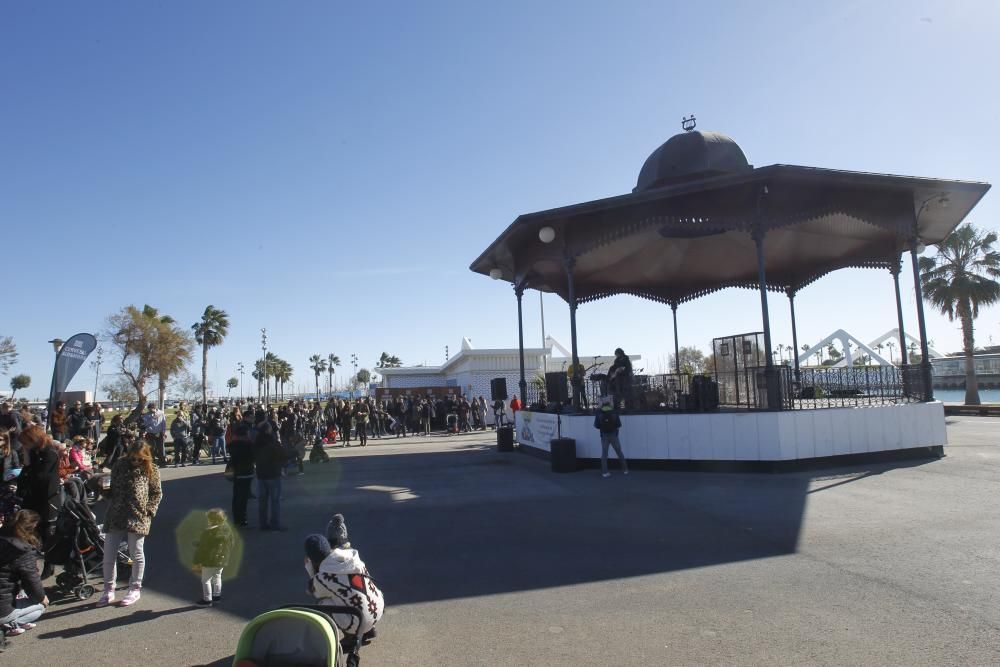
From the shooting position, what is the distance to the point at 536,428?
16.4 m

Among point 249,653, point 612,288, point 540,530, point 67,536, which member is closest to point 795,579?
point 540,530

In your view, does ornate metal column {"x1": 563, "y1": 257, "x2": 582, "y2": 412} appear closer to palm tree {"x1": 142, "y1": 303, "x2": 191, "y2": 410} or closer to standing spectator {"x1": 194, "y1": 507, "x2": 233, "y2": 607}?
standing spectator {"x1": 194, "y1": 507, "x2": 233, "y2": 607}

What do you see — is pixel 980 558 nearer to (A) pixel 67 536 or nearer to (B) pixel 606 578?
(B) pixel 606 578

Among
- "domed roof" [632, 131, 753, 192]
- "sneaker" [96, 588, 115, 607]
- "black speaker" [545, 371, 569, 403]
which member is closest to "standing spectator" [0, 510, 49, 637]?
"sneaker" [96, 588, 115, 607]

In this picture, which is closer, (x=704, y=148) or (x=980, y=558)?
(x=980, y=558)

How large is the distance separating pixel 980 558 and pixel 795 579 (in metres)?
2.04

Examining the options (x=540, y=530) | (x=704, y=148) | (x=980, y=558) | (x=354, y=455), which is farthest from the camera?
(x=354, y=455)

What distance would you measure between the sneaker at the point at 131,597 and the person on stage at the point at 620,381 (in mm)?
9970

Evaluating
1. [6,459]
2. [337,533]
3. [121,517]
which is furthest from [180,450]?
[337,533]

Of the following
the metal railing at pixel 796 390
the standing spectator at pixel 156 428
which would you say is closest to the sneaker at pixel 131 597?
the metal railing at pixel 796 390

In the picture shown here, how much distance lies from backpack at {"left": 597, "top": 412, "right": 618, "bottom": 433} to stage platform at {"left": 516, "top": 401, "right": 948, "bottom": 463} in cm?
142

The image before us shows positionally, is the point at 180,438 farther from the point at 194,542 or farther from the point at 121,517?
the point at 121,517

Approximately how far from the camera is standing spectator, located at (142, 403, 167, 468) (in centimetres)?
1695

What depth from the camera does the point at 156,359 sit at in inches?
1817
